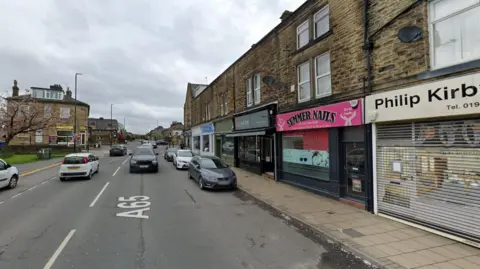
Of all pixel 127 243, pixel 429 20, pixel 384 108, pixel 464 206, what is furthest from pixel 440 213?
pixel 127 243

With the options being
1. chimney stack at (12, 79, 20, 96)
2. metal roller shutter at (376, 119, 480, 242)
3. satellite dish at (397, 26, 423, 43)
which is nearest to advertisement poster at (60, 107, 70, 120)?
chimney stack at (12, 79, 20, 96)

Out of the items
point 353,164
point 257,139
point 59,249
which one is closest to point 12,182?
point 59,249

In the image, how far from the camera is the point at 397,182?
24.3ft

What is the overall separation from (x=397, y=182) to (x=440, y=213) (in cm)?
125

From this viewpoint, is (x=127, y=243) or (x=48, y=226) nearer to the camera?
(x=127, y=243)

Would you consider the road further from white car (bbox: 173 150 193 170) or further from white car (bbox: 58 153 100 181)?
white car (bbox: 173 150 193 170)

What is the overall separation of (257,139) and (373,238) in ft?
35.0

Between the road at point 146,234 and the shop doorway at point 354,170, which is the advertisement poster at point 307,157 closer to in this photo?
the shop doorway at point 354,170

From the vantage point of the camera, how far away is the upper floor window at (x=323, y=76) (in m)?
10.4

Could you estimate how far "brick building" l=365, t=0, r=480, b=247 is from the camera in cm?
584

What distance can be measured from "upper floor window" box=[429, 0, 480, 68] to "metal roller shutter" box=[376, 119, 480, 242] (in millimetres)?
1454

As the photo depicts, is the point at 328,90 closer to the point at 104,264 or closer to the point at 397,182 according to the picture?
the point at 397,182

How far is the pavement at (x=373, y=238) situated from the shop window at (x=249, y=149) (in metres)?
6.90

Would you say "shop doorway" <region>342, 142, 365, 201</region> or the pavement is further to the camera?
"shop doorway" <region>342, 142, 365, 201</region>
